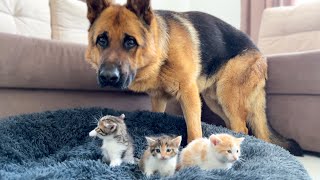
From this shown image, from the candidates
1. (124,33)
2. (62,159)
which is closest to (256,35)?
(124,33)

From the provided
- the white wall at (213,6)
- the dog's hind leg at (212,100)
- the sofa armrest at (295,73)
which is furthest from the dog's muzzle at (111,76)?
the white wall at (213,6)

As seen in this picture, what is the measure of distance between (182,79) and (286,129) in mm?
746

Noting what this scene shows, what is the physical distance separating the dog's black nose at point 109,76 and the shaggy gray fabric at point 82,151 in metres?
0.28

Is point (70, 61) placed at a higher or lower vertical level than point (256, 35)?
higher

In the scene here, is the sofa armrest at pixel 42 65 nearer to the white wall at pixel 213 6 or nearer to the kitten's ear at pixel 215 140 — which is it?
the kitten's ear at pixel 215 140

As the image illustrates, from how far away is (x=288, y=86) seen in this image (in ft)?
6.01

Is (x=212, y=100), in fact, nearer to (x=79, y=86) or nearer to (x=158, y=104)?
(x=158, y=104)

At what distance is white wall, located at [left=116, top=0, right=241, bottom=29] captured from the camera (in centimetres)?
384

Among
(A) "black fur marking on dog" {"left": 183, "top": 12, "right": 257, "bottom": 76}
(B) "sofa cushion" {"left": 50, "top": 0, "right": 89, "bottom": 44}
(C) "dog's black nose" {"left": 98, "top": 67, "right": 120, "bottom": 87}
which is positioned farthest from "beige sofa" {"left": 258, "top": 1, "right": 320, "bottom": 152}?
(B) "sofa cushion" {"left": 50, "top": 0, "right": 89, "bottom": 44}

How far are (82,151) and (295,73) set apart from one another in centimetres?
116

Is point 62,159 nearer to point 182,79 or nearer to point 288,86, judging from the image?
point 182,79

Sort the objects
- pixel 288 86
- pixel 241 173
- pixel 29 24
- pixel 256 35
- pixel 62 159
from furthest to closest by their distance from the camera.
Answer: pixel 256 35 → pixel 29 24 → pixel 288 86 → pixel 62 159 → pixel 241 173

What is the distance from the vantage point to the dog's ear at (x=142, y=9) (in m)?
1.42

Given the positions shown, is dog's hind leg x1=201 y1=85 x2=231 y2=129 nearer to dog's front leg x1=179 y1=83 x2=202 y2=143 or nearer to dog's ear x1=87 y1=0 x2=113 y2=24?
dog's front leg x1=179 y1=83 x2=202 y2=143
